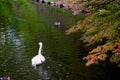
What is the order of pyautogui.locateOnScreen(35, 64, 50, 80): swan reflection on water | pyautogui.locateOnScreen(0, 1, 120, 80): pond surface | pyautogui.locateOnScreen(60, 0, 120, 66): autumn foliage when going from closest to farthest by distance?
1. pyautogui.locateOnScreen(60, 0, 120, 66): autumn foliage
2. pyautogui.locateOnScreen(35, 64, 50, 80): swan reflection on water
3. pyautogui.locateOnScreen(0, 1, 120, 80): pond surface

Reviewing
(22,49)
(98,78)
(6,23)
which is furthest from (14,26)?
(98,78)

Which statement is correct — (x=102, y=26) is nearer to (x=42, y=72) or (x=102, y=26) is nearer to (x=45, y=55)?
(x=42, y=72)

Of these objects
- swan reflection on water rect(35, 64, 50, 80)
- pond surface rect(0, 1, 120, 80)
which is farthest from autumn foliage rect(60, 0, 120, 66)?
pond surface rect(0, 1, 120, 80)

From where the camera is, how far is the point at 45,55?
2945cm

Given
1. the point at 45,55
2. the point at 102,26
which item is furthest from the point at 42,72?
the point at 102,26

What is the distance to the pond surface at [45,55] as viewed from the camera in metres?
23.4

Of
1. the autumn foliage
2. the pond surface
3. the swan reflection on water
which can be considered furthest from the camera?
the pond surface

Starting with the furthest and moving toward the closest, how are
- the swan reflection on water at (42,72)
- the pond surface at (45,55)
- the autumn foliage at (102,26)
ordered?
1. the pond surface at (45,55)
2. the swan reflection on water at (42,72)
3. the autumn foliage at (102,26)

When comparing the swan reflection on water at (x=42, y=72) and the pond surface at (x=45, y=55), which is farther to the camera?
the pond surface at (x=45, y=55)

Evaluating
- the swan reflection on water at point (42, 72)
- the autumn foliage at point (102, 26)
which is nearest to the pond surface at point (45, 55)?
the swan reflection on water at point (42, 72)

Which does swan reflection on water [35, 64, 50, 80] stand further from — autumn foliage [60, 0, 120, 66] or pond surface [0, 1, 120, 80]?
autumn foliage [60, 0, 120, 66]

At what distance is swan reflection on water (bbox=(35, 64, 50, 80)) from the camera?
22808mm

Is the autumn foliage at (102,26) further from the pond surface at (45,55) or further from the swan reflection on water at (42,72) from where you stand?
the pond surface at (45,55)

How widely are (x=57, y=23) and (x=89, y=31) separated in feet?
102
